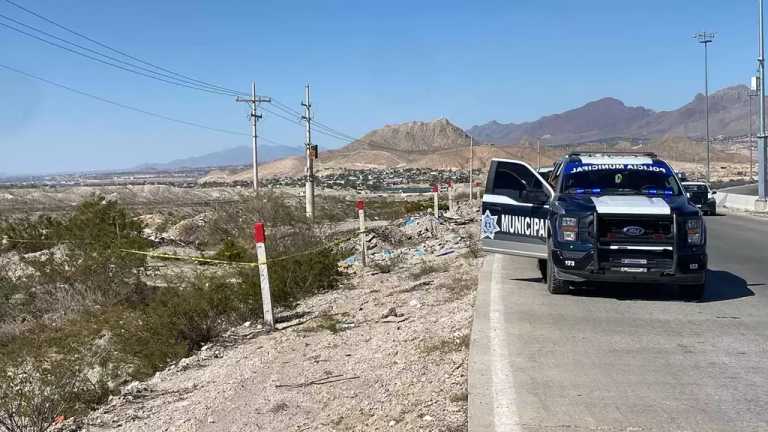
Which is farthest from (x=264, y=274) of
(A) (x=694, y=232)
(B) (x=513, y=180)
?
(A) (x=694, y=232)

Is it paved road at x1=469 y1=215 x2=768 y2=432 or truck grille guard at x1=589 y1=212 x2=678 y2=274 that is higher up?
truck grille guard at x1=589 y1=212 x2=678 y2=274

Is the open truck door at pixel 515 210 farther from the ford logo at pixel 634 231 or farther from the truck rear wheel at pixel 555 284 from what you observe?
the ford logo at pixel 634 231

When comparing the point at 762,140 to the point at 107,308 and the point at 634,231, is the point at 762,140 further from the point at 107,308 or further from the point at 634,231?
the point at 107,308

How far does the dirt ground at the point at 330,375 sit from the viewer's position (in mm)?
6684

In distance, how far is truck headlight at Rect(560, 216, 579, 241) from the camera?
10570 mm

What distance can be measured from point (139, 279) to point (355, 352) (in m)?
9.04

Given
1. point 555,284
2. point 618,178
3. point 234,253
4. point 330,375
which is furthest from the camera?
point 234,253

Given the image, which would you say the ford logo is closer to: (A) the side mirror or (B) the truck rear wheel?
(B) the truck rear wheel

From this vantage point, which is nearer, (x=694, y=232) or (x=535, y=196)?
(x=694, y=232)

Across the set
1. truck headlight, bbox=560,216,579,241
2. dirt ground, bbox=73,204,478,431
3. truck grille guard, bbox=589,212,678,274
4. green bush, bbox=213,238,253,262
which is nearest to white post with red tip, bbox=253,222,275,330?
dirt ground, bbox=73,204,478,431

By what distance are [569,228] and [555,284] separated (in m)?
0.99

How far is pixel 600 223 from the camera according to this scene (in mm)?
10516

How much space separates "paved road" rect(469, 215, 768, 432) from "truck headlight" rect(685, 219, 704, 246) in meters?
0.85

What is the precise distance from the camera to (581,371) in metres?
7.24
